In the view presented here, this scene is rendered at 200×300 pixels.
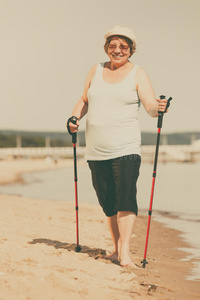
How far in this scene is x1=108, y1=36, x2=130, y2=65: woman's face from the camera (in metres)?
4.41

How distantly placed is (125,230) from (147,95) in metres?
1.33

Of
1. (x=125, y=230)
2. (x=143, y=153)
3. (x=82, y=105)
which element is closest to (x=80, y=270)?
(x=125, y=230)

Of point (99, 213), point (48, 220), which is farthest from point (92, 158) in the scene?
point (99, 213)

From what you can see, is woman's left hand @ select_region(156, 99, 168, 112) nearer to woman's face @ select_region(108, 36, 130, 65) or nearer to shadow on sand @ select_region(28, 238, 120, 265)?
woman's face @ select_region(108, 36, 130, 65)

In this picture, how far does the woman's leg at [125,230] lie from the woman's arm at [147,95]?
1.02m

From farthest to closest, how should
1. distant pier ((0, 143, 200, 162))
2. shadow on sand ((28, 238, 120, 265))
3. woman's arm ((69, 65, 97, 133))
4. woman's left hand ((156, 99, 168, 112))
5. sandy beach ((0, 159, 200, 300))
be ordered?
1. distant pier ((0, 143, 200, 162))
2. shadow on sand ((28, 238, 120, 265))
3. woman's arm ((69, 65, 97, 133))
4. woman's left hand ((156, 99, 168, 112))
5. sandy beach ((0, 159, 200, 300))

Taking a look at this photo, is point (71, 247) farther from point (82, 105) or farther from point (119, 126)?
point (119, 126)

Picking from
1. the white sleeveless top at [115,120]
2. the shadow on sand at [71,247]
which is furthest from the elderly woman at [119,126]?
the shadow on sand at [71,247]

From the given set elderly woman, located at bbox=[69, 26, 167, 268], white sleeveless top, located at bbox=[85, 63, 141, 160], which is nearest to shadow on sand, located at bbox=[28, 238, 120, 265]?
elderly woman, located at bbox=[69, 26, 167, 268]

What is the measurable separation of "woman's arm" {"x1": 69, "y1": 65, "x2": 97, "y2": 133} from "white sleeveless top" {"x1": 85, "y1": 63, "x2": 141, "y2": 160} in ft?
0.88

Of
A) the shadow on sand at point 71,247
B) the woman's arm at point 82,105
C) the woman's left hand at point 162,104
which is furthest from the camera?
the shadow on sand at point 71,247

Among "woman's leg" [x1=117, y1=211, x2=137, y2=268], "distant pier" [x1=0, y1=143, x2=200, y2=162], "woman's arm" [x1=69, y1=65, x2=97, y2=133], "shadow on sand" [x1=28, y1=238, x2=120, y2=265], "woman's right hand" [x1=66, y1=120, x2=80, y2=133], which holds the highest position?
"woman's arm" [x1=69, y1=65, x2=97, y2=133]

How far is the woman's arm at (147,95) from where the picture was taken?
4348mm

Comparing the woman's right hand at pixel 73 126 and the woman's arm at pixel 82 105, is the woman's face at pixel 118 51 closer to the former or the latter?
the woman's arm at pixel 82 105
